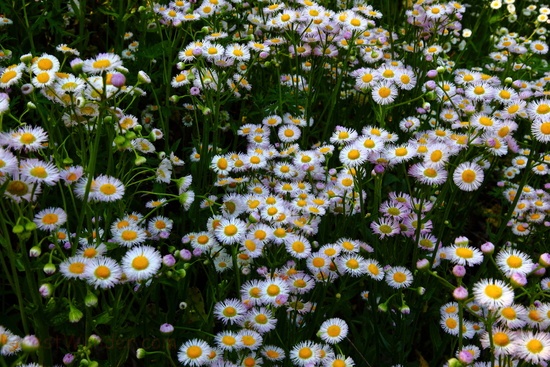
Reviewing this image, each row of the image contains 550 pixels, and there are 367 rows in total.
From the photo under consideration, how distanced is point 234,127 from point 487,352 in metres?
1.34

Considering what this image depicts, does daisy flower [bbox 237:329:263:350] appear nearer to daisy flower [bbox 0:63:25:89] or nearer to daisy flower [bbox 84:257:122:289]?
daisy flower [bbox 84:257:122:289]

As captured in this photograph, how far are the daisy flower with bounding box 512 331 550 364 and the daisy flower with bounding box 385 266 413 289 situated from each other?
43cm

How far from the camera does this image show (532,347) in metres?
1.35

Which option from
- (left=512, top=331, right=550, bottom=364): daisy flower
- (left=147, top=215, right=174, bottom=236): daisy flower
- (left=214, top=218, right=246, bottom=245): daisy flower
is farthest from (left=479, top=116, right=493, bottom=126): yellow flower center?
(left=147, top=215, right=174, bottom=236): daisy flower

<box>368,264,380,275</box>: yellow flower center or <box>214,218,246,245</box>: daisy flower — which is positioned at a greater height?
<box>214,218,246,245</box>: daisy flower

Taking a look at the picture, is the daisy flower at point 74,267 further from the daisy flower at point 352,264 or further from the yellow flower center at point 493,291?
the yellow flower center at point 493,291

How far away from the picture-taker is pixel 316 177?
224 centimetres

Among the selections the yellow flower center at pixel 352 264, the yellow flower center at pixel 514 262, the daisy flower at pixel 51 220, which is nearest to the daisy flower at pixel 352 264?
the yellow flower center at pixel 352 264

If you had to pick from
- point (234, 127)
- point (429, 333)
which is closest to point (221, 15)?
point (234, 127)

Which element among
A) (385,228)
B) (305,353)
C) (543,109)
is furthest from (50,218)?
(543,109)

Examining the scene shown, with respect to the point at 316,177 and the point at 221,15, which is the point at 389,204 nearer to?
the point at 316,177

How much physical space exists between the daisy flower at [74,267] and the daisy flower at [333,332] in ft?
2.15

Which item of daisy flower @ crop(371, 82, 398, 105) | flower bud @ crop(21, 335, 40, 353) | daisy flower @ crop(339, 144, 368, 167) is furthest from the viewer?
daisy flower @ crop(371, 82, 398, 105)

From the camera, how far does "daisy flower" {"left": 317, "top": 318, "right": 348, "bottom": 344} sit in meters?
1.62
